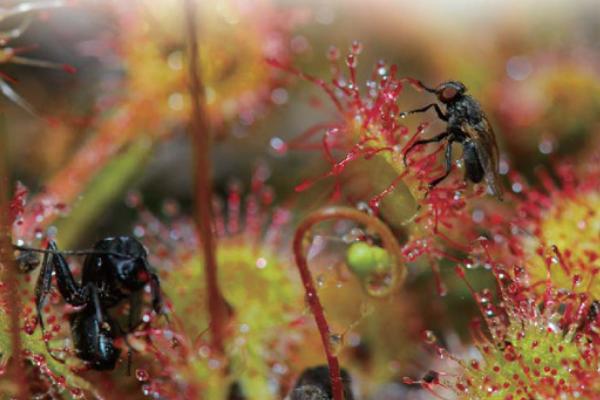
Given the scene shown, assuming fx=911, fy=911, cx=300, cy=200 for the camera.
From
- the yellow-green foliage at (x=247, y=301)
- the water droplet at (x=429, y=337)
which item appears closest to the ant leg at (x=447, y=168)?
the water droplet at (x=429, y=337)

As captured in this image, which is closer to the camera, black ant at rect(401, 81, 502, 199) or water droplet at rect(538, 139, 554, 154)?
black ant at rect(401, 81, 502, 199)

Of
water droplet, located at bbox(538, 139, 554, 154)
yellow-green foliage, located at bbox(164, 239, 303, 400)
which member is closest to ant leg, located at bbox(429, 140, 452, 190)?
yellow-green foliage, located at bbox(164, 239, 303, 400)

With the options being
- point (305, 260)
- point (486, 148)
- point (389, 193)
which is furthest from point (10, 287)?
point (486, 148)

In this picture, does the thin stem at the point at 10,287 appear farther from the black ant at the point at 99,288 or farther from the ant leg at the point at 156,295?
the ant leg at the point at 156,295

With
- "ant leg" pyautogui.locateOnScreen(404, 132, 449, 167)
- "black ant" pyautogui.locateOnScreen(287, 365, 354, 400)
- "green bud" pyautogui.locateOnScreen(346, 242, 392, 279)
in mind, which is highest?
"ant leg" pyautogui.locateOnScreen(404, 132, 449, 167)

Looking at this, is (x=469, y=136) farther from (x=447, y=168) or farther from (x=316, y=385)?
(x=316, y=385)

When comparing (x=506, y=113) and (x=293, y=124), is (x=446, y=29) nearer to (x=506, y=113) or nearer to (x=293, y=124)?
(x=506, y=113)

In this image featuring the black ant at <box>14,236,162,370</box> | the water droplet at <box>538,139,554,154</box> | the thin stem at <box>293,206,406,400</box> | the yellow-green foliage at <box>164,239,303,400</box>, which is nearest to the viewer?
the thin stem at <box>293,206,406,400</box>

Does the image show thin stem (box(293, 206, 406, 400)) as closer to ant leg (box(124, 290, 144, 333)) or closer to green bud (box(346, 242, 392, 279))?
green bud (box(346, 242, 392, 279))
